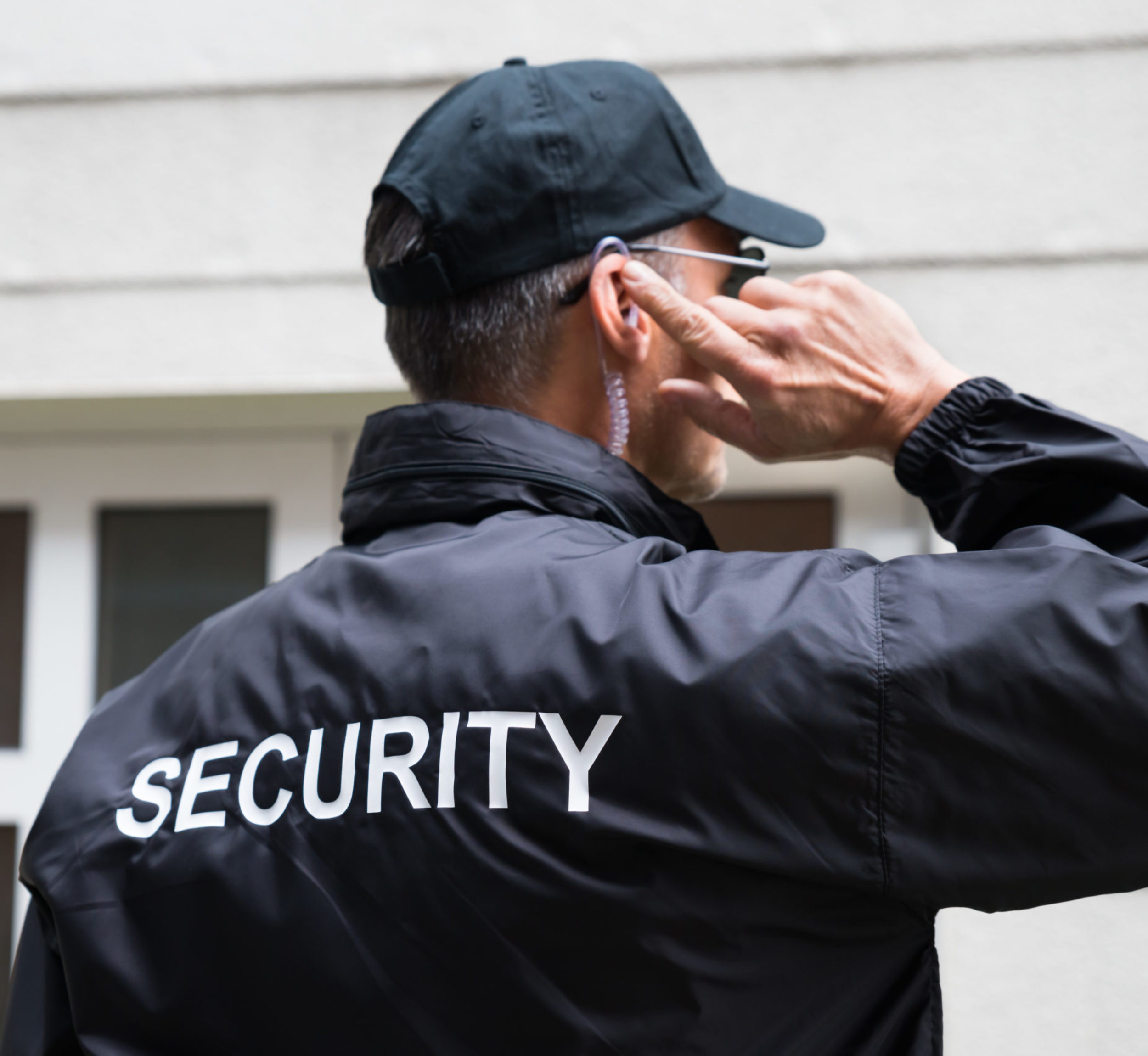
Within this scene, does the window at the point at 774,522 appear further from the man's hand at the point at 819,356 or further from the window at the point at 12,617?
the window at the point at 12,617

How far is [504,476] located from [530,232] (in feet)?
0.84

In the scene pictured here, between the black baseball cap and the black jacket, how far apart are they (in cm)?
28

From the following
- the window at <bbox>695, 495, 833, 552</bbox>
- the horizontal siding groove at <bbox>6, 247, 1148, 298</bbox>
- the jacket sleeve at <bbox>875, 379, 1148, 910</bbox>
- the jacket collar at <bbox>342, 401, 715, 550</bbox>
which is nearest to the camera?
the jacket sleeve at <bbox>875, 379, 1148, 910</bbox>

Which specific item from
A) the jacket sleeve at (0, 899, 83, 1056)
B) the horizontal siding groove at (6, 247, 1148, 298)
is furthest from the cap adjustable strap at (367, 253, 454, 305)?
the horizontal siding groove at (6, 247, 1148, 298)

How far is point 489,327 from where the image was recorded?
3.32 feet

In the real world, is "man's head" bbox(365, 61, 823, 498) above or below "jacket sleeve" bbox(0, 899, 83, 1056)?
above

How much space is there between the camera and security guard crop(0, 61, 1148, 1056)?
70cm

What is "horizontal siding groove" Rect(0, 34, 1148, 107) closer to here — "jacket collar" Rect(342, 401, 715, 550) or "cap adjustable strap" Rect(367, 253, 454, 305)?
"cap adjustable strap" Rect(367, 253, 454, 305)

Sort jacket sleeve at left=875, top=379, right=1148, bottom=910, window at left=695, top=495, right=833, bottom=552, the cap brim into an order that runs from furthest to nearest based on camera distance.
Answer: window at left=695, top=495, right=833, bottom=552 < the cap brim < jacket sleeve at left=875, top=379, right=1148, bottom=910

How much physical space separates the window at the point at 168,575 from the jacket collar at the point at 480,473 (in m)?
1.15

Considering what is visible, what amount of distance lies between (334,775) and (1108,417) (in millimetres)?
1507

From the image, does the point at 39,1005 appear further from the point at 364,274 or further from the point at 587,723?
A: the point at 364,274

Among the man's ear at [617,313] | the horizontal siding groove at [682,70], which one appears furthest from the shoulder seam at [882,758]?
the horizontal siding groove at [682,70]

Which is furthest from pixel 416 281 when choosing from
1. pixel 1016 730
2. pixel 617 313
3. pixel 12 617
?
pixel 12 617
